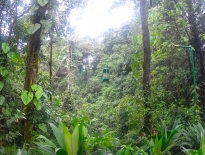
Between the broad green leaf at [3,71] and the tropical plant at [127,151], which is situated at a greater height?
the broad green leaf at [3,71]

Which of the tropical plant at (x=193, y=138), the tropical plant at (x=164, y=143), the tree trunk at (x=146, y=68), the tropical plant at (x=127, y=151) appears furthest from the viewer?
the tree trunk at (x=146, y=68)

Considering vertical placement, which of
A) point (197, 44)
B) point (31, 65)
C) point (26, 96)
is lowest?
point (26, 96)

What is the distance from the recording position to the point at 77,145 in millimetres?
2580

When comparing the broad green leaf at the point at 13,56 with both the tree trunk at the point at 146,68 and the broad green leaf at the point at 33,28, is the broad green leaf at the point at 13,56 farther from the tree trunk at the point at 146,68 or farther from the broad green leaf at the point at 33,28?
the tree trunk at the point at 146,68

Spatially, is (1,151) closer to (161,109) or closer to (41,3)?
(41,3)

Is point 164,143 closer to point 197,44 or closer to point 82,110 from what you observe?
point 82,110

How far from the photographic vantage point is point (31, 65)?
3.47m

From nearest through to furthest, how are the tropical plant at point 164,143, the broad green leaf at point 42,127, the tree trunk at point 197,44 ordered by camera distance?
1. the tropical plant at point 164,143
2. the broad green leaf at point 42,127
3. the tree trunk at point 197,44

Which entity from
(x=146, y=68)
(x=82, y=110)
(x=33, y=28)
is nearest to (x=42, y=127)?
(x=33, y=28)

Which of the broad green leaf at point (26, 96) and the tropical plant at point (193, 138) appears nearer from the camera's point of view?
the broad green leaf at point (26, 96)

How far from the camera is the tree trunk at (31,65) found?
338 centimetres

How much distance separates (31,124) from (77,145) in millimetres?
1067

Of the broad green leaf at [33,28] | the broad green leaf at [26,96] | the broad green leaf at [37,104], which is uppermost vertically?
the broad green leaf at [33,28]

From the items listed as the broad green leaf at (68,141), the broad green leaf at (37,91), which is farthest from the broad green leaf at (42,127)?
the broad green leaf at (68,141)
